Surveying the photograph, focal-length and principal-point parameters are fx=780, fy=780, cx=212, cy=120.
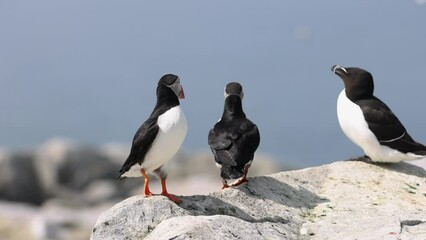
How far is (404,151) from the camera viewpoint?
10.5 m

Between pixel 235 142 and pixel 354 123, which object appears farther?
pixel 354 123

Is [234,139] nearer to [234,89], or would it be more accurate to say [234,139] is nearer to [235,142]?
[235,142]

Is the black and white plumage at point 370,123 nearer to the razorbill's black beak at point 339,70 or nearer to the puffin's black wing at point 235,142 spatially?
the razorbill's black beak at point 339,70

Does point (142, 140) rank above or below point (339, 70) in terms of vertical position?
below

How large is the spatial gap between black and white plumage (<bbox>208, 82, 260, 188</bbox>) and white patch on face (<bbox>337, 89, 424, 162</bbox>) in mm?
2020

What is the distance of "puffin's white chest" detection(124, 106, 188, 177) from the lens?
26.5 feet

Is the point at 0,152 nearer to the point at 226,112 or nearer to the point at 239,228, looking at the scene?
the point at 226,112

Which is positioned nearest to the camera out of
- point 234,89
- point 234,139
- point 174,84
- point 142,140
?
point 142,140

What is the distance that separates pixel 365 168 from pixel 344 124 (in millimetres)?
825

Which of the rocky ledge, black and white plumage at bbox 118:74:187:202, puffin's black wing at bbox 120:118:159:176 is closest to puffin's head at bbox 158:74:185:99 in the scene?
black and white plumage at bbox 118:74:187:202

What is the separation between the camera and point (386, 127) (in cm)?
1052

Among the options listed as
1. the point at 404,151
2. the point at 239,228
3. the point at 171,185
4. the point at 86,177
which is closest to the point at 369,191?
the point at 404,151

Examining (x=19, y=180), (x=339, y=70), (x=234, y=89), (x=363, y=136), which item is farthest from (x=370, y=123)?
(x=19, y=180)

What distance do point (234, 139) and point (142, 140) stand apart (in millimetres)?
1072
